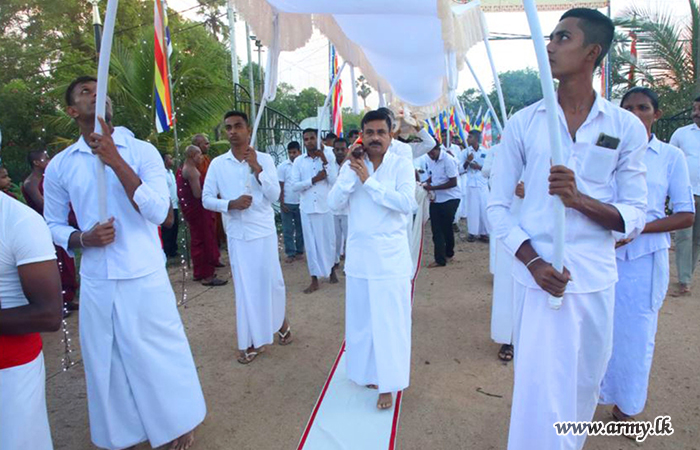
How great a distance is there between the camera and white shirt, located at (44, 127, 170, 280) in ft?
8.38

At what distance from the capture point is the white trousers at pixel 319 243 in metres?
6.55

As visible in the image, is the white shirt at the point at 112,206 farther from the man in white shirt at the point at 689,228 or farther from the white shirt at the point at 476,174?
the white shirt at the point at 476,174

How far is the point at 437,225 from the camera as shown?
25.2ft

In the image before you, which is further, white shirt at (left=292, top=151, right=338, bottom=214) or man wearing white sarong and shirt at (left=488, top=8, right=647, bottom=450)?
white shirt at (left=292, top=151, right=338, bottom=214)

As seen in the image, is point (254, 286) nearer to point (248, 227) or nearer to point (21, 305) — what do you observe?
point (248, 227)

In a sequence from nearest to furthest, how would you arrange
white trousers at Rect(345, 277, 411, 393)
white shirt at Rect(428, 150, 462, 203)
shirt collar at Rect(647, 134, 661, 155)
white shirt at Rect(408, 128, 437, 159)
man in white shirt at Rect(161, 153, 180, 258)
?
1. shirt collar at Rect(647, 134, 661, 155)
2. white trousers at Rect(345, 277, 411, 393)
3. white shirt at Rect(408, 128, 437, 159)
4. white shirt at Rect(428, 150, 462, 203)
5. man in white shirt at Rect(161, 153, 180, 258)

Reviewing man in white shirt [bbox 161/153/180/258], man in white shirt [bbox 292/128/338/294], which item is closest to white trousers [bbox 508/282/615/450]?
man in white shirt [bbox 292/128/338/294]

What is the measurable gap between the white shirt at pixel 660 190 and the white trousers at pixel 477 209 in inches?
250

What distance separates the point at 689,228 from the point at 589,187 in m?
4.61

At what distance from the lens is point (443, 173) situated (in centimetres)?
746

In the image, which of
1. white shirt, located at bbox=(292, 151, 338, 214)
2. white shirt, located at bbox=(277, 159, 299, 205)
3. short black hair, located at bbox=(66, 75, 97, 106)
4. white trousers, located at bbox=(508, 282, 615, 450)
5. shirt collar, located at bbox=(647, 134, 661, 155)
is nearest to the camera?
white trousers, located at bbox=(508, 282, 615, 450)

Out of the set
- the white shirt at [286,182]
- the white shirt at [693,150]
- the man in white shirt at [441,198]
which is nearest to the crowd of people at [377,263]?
the white shirt at [693,150]

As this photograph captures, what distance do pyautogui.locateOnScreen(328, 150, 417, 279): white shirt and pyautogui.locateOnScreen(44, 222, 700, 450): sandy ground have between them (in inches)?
39.5

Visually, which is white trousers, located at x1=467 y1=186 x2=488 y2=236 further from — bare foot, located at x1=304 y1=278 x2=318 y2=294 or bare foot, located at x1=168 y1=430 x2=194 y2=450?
bare foot, located at x1=168 y1=430 x2=194 y2=450
